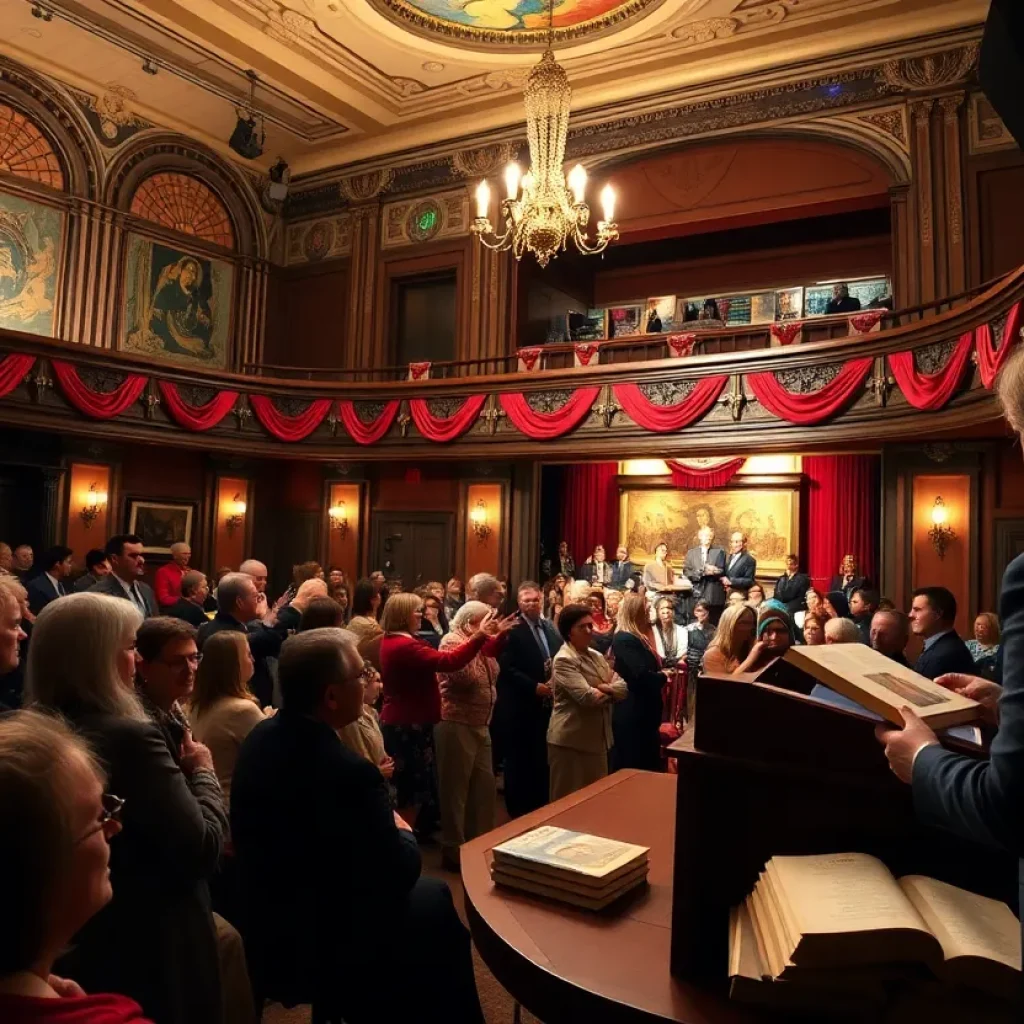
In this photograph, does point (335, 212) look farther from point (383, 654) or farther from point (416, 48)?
point (383, 654)

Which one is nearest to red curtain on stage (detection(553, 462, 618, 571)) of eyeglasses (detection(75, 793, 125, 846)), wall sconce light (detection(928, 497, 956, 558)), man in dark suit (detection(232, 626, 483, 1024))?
wall sconce light (detection(928, 497, 956, 558))

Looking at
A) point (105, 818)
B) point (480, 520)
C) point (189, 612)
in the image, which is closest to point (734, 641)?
point (189, 612)

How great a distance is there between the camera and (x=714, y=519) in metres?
12.3

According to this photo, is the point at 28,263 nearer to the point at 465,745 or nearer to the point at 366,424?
the point at 366,424

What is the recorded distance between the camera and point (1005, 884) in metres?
1.25

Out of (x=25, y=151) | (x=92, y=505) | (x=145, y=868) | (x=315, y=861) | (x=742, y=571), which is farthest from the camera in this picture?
(x=25, y=151)

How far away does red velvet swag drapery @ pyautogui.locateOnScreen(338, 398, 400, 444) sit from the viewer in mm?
11398

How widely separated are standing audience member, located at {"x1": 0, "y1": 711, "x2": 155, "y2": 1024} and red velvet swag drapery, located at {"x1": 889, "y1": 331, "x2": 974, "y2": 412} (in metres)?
7.62

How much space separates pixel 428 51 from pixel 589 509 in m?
6.66

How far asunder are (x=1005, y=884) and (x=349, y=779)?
1.35 m

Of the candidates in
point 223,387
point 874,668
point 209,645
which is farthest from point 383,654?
point 223,387

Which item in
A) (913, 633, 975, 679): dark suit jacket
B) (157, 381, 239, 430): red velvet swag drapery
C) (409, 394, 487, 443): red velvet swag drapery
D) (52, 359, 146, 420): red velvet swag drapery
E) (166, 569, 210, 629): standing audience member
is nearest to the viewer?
(913, 633, 975, 679): dark suit jacket

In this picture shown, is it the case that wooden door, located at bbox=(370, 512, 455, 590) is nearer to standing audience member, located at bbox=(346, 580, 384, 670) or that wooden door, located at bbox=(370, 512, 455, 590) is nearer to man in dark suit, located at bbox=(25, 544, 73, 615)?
man in dark suit, located at bbox=(25, 544, 73, 615)

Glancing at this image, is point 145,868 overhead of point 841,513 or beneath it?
beneath
